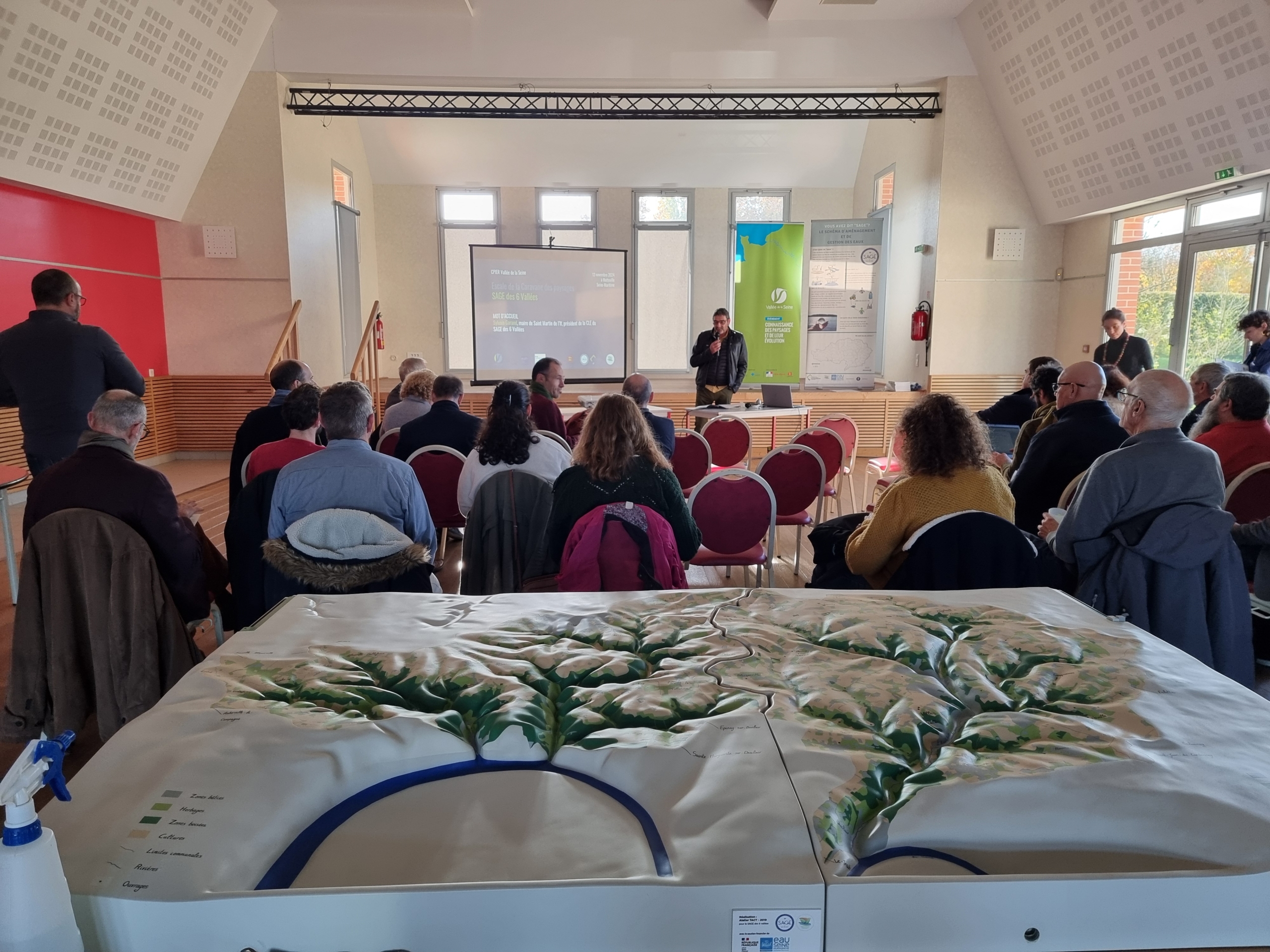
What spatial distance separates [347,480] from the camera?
257 cm

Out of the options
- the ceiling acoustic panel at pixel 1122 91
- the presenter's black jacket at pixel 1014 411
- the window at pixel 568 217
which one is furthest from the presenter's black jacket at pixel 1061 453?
the window at pixel 568 217

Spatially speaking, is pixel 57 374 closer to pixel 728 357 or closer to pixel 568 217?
pixel 728 357

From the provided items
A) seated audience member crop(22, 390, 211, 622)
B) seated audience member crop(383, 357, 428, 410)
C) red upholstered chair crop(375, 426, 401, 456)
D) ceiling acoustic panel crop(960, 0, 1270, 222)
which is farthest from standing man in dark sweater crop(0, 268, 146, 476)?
ceiling acoustic panel crop(960, 0, 1270, 222)

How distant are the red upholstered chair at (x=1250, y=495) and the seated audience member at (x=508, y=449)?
261cm

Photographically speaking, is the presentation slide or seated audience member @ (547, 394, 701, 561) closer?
seated audience member @ (547, 394, 701, 561)

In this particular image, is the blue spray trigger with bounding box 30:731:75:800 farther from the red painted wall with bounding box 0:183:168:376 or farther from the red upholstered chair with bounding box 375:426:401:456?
the red painted wall with bounding box 0:183:168:376

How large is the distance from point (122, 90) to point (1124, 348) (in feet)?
29.1

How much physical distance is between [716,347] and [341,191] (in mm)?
5633

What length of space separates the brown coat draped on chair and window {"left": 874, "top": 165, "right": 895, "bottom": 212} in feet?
32.5

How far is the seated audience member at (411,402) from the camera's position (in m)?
4.68

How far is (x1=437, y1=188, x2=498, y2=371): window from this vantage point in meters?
11.4

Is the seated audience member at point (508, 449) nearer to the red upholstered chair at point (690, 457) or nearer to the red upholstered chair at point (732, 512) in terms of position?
the red upholstered chair at point (732, 512)

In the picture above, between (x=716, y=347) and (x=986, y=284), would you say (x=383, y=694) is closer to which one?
(x=716, y=347)

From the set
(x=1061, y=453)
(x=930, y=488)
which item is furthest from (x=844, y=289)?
(x=930, y=488)
